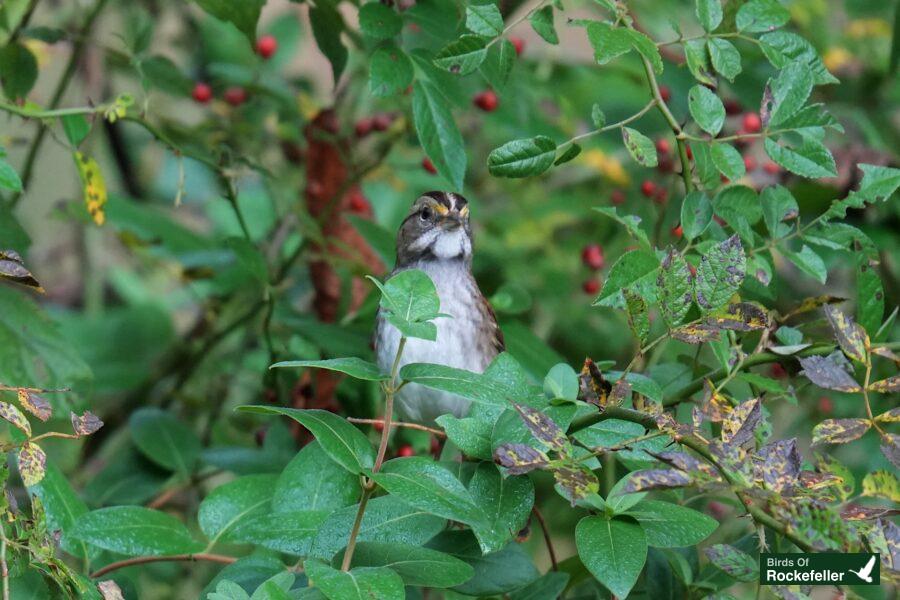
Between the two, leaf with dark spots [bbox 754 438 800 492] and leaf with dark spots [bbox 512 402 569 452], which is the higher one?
leaf with dark spots [bbox 512 402 569 452]

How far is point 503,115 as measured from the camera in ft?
10.6

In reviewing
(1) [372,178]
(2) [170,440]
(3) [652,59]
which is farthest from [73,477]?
(3) [652,59]

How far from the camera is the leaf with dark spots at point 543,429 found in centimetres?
140

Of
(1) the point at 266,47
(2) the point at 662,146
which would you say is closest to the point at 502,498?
(2) the point at 662,146

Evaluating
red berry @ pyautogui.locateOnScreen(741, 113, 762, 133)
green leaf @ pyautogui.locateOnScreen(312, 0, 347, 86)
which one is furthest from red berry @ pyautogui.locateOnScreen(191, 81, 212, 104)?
red berry @ pyautogui.locateOnScreen(741, 113, 762, 133)

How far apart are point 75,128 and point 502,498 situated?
3.73 ft

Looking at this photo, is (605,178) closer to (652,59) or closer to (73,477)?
(73,477)

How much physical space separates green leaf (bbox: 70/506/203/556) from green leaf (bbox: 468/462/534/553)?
46 centimetres

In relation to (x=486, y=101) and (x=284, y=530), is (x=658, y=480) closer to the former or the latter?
(x=284, y=530)

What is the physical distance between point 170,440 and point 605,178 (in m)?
1.91

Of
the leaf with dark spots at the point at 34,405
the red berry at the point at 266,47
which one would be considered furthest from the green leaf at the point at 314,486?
the red berry at the point at 266,47

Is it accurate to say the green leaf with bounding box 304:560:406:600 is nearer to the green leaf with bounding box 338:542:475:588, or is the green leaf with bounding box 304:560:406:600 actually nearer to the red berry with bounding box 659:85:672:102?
the green leaf with bounding box 338:542:475:588

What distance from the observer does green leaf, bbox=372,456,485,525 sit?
139cm

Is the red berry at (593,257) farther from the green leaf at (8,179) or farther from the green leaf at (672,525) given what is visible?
the green leaf at (8,179)
